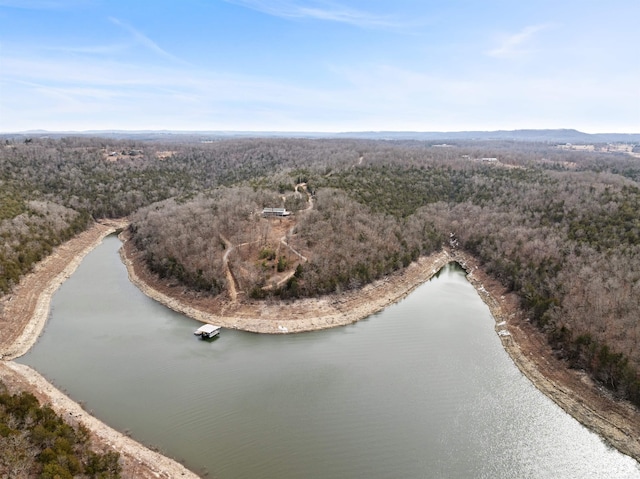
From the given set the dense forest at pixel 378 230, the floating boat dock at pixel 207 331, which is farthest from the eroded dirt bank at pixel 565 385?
the floating boat dock at pixel 207 331

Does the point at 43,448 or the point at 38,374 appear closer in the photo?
the point at 43,448

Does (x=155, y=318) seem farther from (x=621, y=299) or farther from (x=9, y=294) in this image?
(x=621, y=299)

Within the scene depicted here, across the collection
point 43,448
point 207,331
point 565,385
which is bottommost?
point 565,385

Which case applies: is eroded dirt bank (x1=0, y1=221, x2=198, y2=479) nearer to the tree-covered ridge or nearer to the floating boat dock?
the tree-covered ridge

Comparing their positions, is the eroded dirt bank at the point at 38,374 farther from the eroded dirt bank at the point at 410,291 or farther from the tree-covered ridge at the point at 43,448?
the eroded dirt bank at the point at 410,291

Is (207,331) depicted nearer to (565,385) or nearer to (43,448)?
(43,448)

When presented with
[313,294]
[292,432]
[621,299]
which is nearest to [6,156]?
[313,294]

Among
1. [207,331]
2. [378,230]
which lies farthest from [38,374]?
[378,230]
